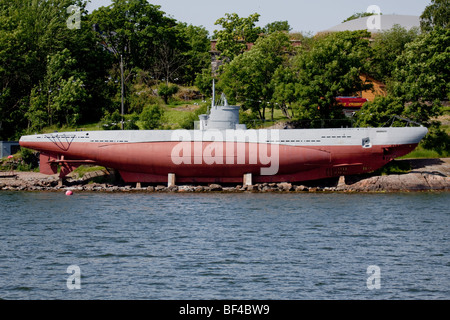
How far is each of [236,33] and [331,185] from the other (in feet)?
155

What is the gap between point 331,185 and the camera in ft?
178

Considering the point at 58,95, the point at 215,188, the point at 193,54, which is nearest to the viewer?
the point at 215,188

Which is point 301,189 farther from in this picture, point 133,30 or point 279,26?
point 279,26

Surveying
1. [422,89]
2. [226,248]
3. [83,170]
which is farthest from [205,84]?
[226,248]

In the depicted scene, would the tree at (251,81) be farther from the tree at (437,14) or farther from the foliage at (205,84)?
the tree at (437,14)

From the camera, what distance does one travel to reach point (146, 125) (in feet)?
220

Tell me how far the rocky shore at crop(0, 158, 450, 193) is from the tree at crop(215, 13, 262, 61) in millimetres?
41848

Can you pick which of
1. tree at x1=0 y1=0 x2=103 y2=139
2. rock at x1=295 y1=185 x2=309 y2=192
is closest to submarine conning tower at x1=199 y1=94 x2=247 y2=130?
rock at x1=295 y1=185 x2=309 y2=192

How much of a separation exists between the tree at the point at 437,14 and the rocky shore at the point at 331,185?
122 feet

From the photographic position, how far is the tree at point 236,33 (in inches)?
3671

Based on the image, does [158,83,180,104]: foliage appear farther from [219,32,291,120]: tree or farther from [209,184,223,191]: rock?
[209,184,223,191]: rock

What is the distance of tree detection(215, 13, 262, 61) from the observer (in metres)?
93.2
